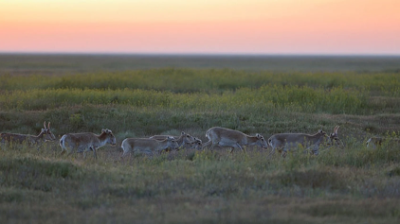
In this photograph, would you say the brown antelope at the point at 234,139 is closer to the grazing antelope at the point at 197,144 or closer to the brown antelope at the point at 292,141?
the grazing antelope at the point at 197,144

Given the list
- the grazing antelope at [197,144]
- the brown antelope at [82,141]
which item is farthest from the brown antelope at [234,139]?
the brown antelope at [82,141]

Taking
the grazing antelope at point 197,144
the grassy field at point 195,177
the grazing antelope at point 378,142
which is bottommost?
the grazing antelope at point 197,144

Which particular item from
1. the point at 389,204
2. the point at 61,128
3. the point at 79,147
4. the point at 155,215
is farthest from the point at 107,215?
the point at 61,128

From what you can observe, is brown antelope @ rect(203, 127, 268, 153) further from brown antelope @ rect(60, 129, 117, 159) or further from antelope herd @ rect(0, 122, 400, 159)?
brown antelope @ rect(60, 129, 117, 159)

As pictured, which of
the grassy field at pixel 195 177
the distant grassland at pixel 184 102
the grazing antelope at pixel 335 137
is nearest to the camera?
the grassy field at pixel 195 177

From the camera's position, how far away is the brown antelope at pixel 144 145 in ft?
47.4

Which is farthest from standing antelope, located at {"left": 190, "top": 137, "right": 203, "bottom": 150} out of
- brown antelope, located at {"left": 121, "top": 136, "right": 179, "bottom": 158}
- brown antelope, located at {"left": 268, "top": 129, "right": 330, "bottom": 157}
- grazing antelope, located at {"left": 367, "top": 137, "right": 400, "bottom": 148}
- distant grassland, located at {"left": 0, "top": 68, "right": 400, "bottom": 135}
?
grazing antelope, located at {"left": 367, "top": 137, "right": 400, "bottom": 148}

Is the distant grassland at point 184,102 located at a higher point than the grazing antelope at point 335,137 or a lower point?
lower

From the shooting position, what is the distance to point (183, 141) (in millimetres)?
15500

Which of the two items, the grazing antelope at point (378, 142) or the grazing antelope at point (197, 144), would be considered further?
the grazing antelope at point (197, 144)

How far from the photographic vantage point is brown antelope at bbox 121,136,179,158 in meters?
14.4

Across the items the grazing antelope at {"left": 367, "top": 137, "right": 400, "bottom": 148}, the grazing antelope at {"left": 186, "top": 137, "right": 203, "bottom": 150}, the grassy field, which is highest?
the grazing antelope at {"left": 367, "top": 137, "right": 400, "bottom": 148}

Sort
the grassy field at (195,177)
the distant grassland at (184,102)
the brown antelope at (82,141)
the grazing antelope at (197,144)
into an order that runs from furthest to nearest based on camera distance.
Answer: the distant grassland at (184,102)
the grazing antelope at (197,144)
the brown antelope at (82,141)
the grassy field at (195,177)

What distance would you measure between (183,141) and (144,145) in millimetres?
1525
